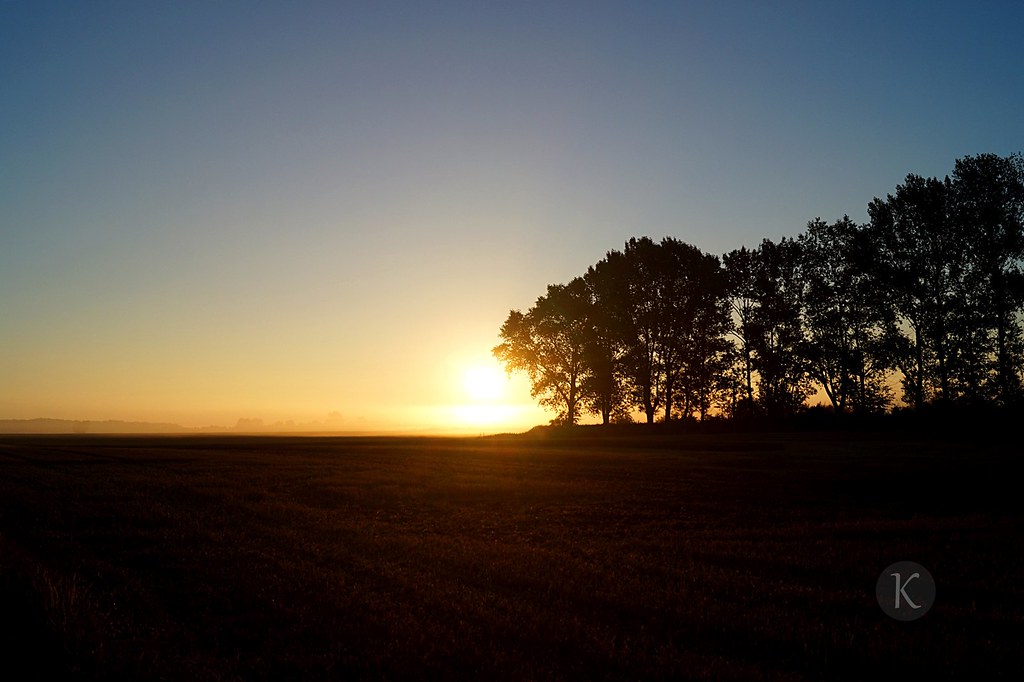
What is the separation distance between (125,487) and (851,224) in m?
59.6

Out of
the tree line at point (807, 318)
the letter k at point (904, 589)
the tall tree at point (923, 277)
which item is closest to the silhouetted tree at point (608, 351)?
the tree line at point (807, 318)

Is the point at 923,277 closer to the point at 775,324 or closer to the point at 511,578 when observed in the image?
the point at 775,324

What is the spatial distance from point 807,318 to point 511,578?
2272 inches

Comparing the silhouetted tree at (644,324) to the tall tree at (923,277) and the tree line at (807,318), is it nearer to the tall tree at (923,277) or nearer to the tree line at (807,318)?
the tree line at (807,318)

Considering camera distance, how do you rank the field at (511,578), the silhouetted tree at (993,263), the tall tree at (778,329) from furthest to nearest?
the tall tree at (778,329) → the silhouetted tree at (993,263) → the field at (511,578)

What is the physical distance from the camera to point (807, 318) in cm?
6206

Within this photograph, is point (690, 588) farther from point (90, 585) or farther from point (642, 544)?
point (90, 585)

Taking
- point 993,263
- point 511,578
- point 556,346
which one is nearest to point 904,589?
point 511,578

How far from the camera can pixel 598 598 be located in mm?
10938

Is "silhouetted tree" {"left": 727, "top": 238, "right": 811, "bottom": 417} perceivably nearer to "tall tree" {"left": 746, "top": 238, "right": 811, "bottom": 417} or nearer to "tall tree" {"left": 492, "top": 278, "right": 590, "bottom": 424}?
"tall tree" {"left": 746, "top": 238, "right": 811, "bottom": 417}

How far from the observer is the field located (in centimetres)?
816

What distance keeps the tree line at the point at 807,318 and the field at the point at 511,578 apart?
94.8 feet

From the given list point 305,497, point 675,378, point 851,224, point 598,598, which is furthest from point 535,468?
point 851,224

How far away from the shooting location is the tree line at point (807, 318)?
5053 cm
